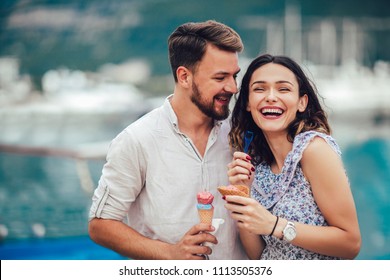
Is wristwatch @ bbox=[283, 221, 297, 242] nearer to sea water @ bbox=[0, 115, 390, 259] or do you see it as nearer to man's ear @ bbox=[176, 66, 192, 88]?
man's ear @ bbox=[176, 66, 192, 88]

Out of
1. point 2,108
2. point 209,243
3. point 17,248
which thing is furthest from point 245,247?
point 2,108

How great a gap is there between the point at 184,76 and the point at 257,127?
1.23ft

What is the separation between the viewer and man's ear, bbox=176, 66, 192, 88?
93.0 inches

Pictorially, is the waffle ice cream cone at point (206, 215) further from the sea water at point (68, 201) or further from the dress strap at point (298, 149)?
the sea water at point (68, 201)

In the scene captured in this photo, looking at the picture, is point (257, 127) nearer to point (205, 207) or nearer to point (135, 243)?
point (205, 207)

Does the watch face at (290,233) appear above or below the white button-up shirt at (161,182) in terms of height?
below

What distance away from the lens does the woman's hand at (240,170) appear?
6.62 feet

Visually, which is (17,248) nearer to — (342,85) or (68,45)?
(342,85)

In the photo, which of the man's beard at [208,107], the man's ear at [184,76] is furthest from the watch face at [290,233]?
the man's ear at [184,76]

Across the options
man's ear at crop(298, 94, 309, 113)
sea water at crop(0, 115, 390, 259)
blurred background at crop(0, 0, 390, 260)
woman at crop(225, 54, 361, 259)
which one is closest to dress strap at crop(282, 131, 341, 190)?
woman at crop(225, 54, 361, 259)

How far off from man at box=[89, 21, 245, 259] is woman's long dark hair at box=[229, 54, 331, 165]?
64 millimetres

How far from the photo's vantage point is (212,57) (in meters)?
2.29

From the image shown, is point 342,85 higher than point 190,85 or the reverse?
higher
